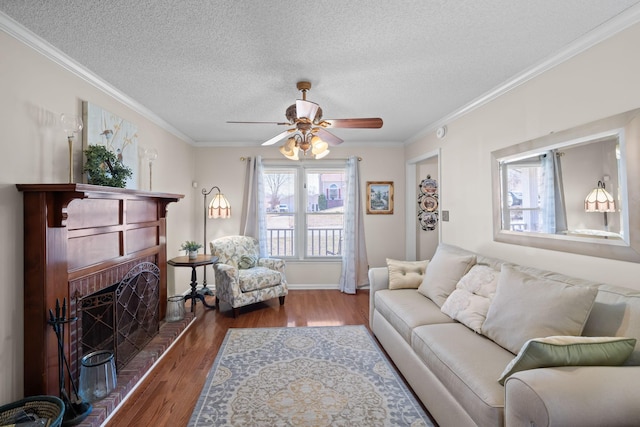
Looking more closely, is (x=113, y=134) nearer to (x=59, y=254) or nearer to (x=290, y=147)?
(x=59, y=254)

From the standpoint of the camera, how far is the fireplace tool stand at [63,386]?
169 cm

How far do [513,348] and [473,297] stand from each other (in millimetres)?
551

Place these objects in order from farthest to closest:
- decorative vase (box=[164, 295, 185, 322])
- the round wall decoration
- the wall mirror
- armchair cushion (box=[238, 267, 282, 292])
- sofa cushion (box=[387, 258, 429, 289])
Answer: the round wall decoration, armchair cushion (box=[238, 267, 282, 292]), decorative vase (box=[164, 295, 185, 322]), sofa cushion (box=[387, 258, 429, 289]), the wall mirror

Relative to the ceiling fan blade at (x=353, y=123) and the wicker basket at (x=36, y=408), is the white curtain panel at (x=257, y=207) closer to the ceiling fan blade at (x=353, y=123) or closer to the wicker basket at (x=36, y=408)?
the ceiling fan blade at (x=353, y=123)

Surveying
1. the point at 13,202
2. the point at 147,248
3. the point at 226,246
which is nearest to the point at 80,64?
the point at 13,202

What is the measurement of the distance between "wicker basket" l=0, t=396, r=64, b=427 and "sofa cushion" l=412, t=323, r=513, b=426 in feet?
6.90

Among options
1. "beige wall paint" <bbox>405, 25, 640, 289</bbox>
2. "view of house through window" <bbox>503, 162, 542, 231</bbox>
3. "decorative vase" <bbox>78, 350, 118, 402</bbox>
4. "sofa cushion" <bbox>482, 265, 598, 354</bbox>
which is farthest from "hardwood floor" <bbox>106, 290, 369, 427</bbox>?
"view of house through window" <bbox>503, 162, 542, 231</bbox>

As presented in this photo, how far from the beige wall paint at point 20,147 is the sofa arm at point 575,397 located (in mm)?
2617

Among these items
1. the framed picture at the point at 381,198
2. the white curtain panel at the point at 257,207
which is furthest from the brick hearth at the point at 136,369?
the framed picture at the point at 381,198

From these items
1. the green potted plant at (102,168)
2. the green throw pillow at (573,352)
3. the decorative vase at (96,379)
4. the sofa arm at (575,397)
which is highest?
the green potted plant at (102,168)

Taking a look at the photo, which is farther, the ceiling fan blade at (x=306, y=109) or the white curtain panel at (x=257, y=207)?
the white curtain panel at (x=257, y=207)

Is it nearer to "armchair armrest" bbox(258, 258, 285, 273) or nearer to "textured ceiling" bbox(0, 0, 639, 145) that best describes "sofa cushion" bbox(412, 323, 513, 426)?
"textured ceiling" bbox(0, 0, 639, 145)

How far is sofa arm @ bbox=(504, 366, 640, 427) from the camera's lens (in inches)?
40.8

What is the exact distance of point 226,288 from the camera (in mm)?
3596
